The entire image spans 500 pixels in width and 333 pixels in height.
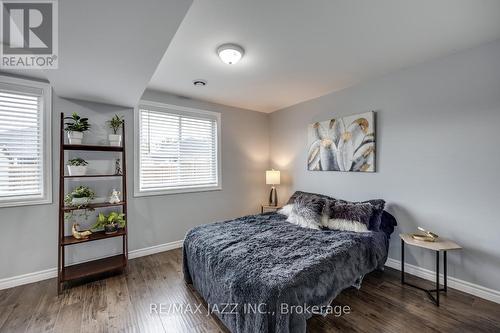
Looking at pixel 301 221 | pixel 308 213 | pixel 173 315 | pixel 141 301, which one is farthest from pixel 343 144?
pixel 141 301

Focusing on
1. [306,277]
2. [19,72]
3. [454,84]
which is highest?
[19,72]

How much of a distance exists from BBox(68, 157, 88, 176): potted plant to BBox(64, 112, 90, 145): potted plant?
0.70 ft

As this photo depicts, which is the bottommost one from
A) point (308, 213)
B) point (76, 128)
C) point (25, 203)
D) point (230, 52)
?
point (308, 213)

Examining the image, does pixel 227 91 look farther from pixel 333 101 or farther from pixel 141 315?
pixel 141 315

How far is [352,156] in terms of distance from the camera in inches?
123

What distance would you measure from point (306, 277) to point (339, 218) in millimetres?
1349

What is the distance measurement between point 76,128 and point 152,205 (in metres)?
1.40

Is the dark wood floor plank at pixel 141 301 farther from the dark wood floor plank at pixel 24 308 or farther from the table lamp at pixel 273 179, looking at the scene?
the table lamp at pixel 273 179

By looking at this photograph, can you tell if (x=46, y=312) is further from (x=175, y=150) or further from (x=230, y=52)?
(x=230, y=52)

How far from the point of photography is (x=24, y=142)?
245cm

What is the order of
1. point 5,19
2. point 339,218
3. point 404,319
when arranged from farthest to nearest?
1. point 339,218
2. point 404,319
3. point 5,19

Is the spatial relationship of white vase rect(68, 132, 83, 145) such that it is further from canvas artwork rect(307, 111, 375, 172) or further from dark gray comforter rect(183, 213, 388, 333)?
canvas artwork rect(307, 111, 375, 172)

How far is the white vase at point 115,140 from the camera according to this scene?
9.21 feet

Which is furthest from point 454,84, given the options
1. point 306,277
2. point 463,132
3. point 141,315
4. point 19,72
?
point 19,72
